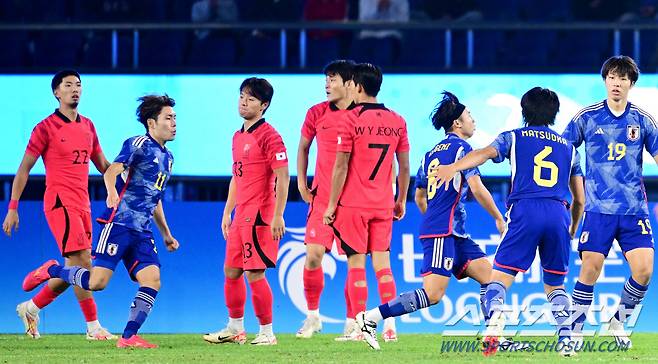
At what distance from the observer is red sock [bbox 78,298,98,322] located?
1228 cm

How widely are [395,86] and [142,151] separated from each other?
14.0 ft

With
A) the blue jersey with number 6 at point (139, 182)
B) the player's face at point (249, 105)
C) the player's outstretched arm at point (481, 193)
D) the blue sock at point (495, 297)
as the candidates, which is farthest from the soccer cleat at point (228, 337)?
the blue sock at point (495, 297)

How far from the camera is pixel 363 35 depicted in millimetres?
16359

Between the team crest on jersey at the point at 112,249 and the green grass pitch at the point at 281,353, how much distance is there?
28.0 inches

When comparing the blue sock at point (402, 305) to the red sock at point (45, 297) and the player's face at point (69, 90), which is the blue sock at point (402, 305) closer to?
the red sock at point (45, 297)

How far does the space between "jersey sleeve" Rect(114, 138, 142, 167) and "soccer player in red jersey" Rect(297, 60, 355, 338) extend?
4.64 ft

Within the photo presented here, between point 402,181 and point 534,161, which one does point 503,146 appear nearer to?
point 534,161

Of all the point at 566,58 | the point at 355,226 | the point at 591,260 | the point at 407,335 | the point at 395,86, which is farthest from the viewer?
the point at 566,58

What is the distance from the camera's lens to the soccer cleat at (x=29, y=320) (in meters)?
12.5

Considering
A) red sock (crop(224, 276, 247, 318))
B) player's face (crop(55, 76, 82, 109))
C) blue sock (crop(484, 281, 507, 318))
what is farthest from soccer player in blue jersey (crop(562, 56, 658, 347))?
player's face (crop(55, 76, 82, 109))

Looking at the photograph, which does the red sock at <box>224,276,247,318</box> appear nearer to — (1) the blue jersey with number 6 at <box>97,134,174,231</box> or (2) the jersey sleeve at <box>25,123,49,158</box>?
(1) the blue jersey with number 6 at <box>97,134,174,231</box>

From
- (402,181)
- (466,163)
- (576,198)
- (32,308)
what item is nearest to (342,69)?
(402,181)

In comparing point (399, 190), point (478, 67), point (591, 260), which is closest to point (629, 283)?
point (591, 260)

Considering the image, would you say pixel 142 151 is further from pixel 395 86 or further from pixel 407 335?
pixel 395 86
